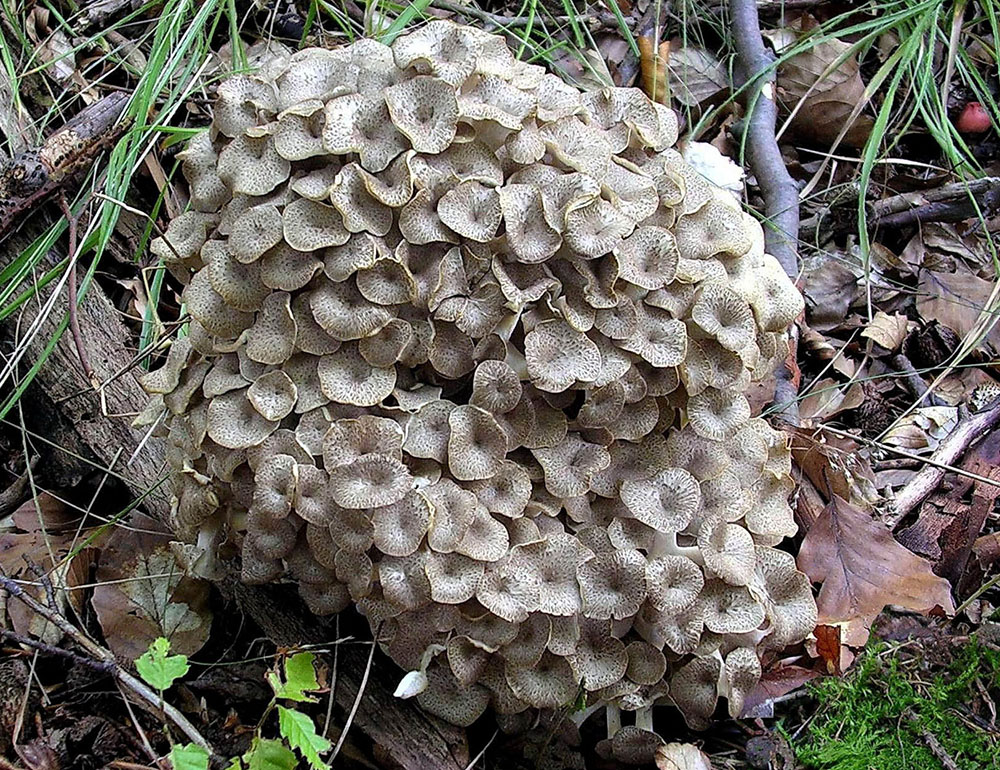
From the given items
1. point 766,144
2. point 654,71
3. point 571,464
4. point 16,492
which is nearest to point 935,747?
point 571,464

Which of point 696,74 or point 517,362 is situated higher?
point 517,362

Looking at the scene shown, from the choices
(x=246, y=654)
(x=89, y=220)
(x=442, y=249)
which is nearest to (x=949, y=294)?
(x=442, y=249)

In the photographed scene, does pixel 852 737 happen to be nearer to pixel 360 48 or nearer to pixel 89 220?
pixel 360 48

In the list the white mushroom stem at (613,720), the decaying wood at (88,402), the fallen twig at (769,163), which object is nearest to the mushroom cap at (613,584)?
the white mushroom stem at (613,720)

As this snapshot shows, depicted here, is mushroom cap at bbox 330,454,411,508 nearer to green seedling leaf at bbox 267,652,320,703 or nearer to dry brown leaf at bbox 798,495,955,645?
green seedling leaf at bbox 267,652,320,703

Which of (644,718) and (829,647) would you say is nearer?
(644,718)

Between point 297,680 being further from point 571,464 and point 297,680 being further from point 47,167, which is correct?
point 47,167
